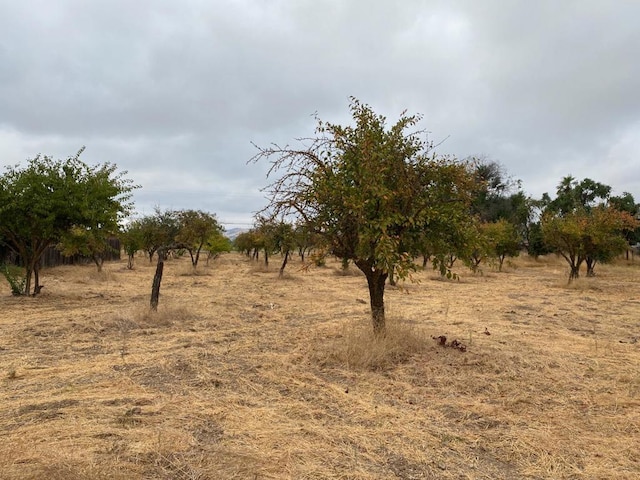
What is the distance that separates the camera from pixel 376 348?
19.5 ft

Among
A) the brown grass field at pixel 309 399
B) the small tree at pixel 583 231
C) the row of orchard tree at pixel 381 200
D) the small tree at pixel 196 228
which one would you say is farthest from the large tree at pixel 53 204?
the small tree at pixel 583 231

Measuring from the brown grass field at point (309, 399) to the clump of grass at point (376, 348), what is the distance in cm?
3

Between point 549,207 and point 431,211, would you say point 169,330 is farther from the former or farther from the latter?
point 549,207

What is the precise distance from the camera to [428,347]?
6469 mm

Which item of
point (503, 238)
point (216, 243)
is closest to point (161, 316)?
point (216, 243)

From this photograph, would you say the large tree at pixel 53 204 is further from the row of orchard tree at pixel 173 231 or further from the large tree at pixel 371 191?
the row of orchard tree at pixel 173 231

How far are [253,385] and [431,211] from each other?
10.6 ft

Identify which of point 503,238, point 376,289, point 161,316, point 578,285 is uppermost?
point 503,238

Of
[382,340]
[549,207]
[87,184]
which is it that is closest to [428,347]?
[382,340]

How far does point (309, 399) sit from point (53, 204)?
10305mm

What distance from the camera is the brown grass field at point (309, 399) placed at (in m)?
3.21

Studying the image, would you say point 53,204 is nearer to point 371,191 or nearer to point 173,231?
point 371,191

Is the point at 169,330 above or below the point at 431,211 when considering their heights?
below

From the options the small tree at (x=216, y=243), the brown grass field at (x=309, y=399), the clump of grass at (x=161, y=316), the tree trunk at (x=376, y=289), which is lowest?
the brown grass field at (x=309, y=399)
